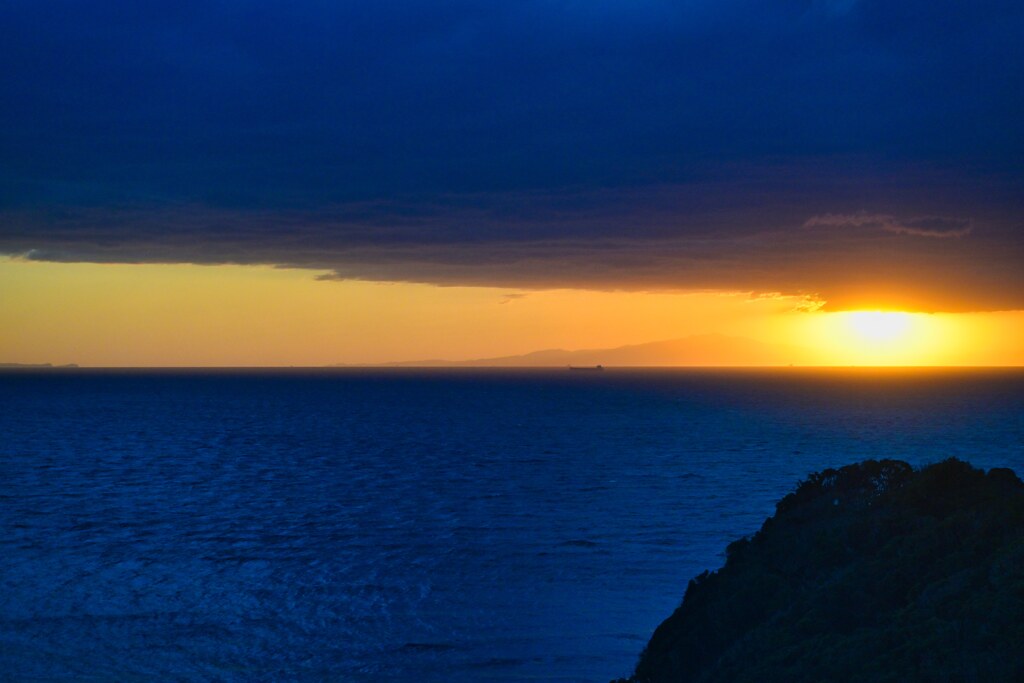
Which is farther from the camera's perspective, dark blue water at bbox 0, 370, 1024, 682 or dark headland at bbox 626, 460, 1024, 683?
dark blue water at bbox 0, 370, 1024, 682

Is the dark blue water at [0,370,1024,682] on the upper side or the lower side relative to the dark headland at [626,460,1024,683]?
lower

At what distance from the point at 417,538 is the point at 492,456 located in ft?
131

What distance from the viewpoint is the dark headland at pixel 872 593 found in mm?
15273

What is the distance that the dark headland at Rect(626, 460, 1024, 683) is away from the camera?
15.3m

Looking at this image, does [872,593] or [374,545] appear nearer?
[872,593]

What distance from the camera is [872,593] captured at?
64.0 ft

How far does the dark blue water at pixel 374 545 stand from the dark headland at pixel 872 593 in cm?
336

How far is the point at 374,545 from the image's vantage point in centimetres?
3972

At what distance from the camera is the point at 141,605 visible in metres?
29.8

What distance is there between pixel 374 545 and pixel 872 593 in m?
24.4

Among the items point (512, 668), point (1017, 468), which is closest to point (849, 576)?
point (512, 668)

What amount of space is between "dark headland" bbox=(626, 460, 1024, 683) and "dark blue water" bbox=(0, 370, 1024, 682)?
11.0 ft

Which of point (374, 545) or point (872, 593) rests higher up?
point (872, 593)

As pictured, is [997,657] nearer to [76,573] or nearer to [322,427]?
[76,573]
